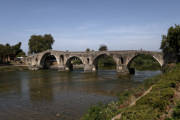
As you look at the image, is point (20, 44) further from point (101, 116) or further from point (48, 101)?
point (101, 116)

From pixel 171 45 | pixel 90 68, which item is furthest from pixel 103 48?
pixel 171 45

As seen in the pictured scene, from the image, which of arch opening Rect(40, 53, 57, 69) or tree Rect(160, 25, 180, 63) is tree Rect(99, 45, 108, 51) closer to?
arch opening Rect(40, 53, 57, 69)

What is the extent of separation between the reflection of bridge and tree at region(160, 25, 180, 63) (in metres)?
2.24

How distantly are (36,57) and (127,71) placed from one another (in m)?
49.6

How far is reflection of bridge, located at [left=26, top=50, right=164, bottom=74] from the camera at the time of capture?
2043 inches

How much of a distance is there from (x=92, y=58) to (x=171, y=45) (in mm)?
28482

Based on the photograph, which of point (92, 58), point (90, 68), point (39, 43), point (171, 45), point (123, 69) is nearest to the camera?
point (171, 45)

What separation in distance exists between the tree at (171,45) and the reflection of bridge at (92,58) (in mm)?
2237

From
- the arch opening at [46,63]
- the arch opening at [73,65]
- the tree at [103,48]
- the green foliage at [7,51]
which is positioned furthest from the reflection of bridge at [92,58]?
the tree at [103,48]

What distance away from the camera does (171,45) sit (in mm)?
40875

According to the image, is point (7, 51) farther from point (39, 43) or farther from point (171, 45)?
point (171, 45)

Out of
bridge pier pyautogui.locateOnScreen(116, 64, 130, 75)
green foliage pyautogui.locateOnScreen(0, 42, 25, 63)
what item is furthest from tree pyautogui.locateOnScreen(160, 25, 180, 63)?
green foliage pyautogui.locateOnScreen(0, 42, 25, 63)

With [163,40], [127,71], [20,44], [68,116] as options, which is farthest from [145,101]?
[20,44]

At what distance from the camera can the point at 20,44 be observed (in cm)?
9938
